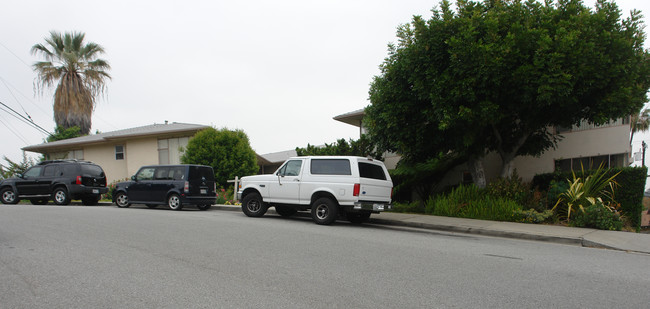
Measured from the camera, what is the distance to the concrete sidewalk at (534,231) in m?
9.21

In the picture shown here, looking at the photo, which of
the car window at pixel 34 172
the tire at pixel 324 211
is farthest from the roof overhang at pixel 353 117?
the car window at pixel 34 172

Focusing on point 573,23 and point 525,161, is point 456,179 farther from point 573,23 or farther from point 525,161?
point 573,23

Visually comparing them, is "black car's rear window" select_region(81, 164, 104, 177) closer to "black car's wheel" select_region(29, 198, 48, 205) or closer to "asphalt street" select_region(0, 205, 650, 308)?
"black car's wheel" select_region(29, 198, 48, 205)

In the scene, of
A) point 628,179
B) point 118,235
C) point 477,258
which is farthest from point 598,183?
point 118,235

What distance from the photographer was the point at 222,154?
70.2 ft

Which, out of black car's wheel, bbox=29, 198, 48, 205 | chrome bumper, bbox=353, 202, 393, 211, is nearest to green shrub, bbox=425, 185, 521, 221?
chrome bumper, bbox=353, 202, 393, 211

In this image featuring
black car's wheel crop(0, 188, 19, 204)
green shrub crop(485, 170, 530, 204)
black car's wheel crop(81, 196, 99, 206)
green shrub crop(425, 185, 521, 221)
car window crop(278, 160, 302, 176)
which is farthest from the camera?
black car's wheel crop(0, 188, 19, 204)

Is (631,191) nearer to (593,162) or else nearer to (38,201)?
(593,162)

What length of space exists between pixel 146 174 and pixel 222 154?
194 inches

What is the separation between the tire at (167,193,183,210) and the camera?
1616 cm

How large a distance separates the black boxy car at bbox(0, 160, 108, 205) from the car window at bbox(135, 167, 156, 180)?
3233 millimetres

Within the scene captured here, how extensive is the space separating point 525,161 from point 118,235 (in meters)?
14.0

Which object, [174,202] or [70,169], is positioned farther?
[70,169]

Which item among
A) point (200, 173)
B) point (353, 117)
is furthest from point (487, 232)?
point (353, 117)
